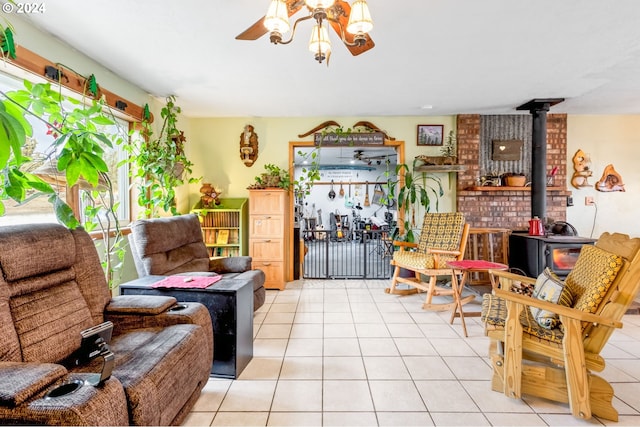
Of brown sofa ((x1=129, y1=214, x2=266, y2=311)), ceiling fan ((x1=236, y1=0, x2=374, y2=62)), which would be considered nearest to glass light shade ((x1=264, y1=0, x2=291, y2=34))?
ceiling fan ((x1=236, y1=0, x2=374, y2=62))

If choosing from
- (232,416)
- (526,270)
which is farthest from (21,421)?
(526,270)

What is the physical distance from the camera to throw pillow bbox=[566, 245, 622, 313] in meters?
1.76

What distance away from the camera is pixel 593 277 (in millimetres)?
1861

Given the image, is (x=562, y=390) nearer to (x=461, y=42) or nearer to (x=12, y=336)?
(x=461, y=42)

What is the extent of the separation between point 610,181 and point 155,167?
623 cm

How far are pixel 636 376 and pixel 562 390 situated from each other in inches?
35.4

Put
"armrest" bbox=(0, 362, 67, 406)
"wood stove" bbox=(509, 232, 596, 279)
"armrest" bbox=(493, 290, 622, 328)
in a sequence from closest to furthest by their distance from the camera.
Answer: "armrest" bbox=(0, 362, 67, 406) → "armrest" bbox=(493, 290, 622, 328) → "wood stove" bbox=(509, 232, 596, 279)

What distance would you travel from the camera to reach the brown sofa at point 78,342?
41.8 inches

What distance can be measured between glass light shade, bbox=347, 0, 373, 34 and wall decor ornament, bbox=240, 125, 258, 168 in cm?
338

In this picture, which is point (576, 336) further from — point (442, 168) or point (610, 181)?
point (610, 181)

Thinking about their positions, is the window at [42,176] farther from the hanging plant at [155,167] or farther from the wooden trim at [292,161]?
the wooden trim at [292,161]

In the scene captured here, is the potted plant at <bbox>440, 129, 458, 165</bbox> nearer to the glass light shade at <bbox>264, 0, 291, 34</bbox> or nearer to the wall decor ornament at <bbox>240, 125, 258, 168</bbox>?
the wall decor ornament at <bbox>240, 125, 258, 168</bbox>

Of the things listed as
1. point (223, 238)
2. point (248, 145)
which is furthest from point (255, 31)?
point (223, 238)

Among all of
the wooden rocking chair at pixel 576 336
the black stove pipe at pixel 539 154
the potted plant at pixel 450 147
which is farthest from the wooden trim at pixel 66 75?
the black stove pipe at pixel 539 154
